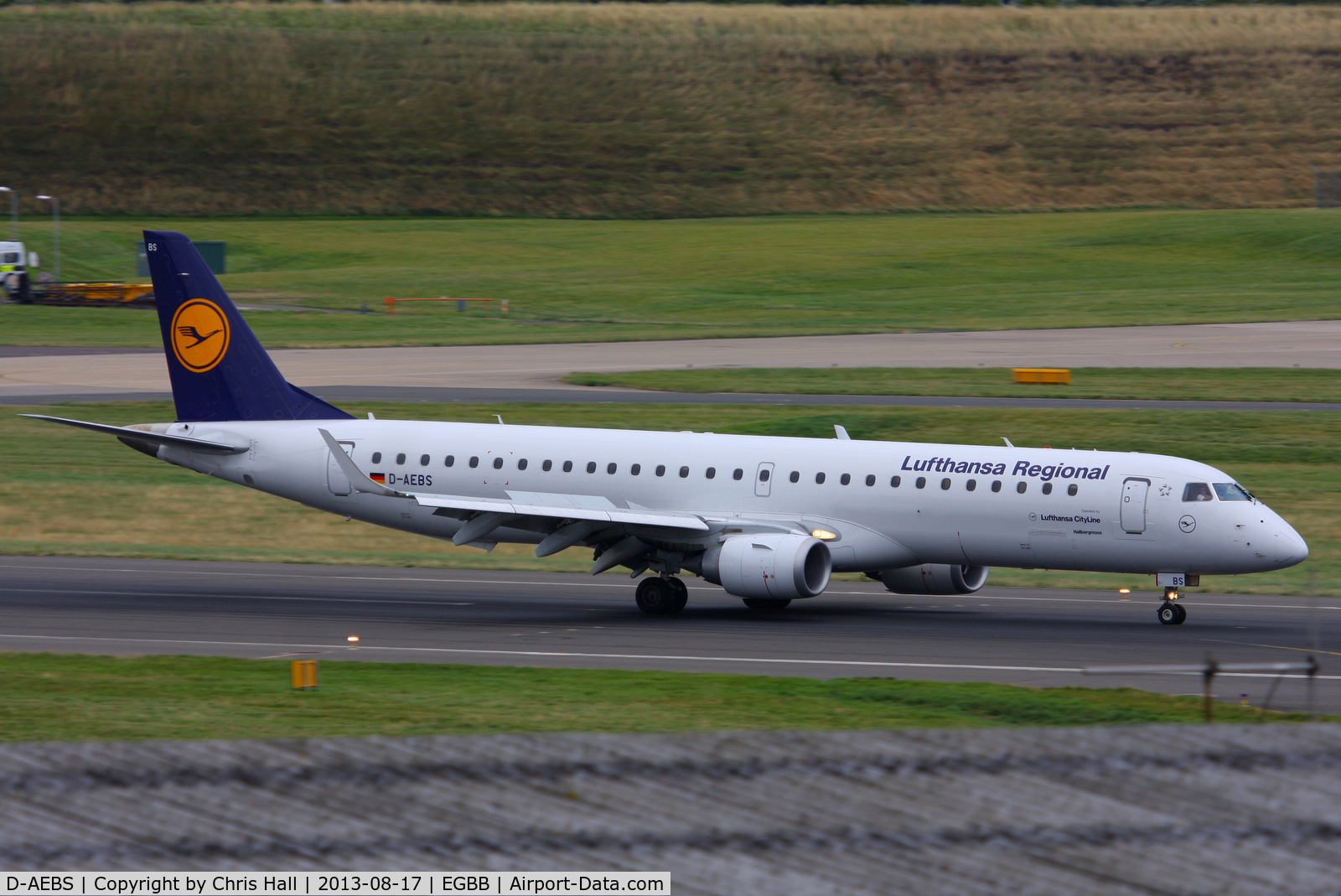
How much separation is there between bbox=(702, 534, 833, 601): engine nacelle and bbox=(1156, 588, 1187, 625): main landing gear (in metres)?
6.18

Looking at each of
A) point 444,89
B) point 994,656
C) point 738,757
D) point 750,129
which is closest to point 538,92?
point 444,89

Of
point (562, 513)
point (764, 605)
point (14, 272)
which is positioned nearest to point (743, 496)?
point (764, 605)

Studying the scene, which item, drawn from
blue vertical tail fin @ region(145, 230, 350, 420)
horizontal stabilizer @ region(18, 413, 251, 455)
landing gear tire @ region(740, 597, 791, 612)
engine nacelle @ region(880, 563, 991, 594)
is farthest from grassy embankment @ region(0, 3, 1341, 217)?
engine nacelle @ region(880, 563, 991, 594)

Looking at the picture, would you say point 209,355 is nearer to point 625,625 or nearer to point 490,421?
point 625,625

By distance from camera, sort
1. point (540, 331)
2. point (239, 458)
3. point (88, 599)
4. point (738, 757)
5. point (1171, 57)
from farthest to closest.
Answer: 1. point (1171, 57)
2. point (540, 331)
3. point (239, 458)
4. point (88, 599)
5. point (738, 757)

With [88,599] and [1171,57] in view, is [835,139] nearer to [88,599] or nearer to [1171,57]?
[1171,57]

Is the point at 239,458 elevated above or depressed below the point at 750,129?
below

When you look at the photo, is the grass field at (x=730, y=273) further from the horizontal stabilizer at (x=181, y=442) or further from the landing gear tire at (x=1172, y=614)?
the landing gear tire at (x=1172, y=614)

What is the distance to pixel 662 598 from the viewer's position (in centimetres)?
3186

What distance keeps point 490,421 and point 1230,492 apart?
95.4 ft

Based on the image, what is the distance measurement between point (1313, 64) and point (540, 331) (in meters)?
99.0

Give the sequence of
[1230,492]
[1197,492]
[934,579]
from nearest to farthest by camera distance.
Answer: [1197,492]
[1230,492]
[934,579]

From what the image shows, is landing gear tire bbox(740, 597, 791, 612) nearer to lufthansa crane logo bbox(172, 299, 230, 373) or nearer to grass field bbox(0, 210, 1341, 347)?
lufthansa crane logo bbox(172, 299, 230, 373)

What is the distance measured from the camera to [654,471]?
110 ft
